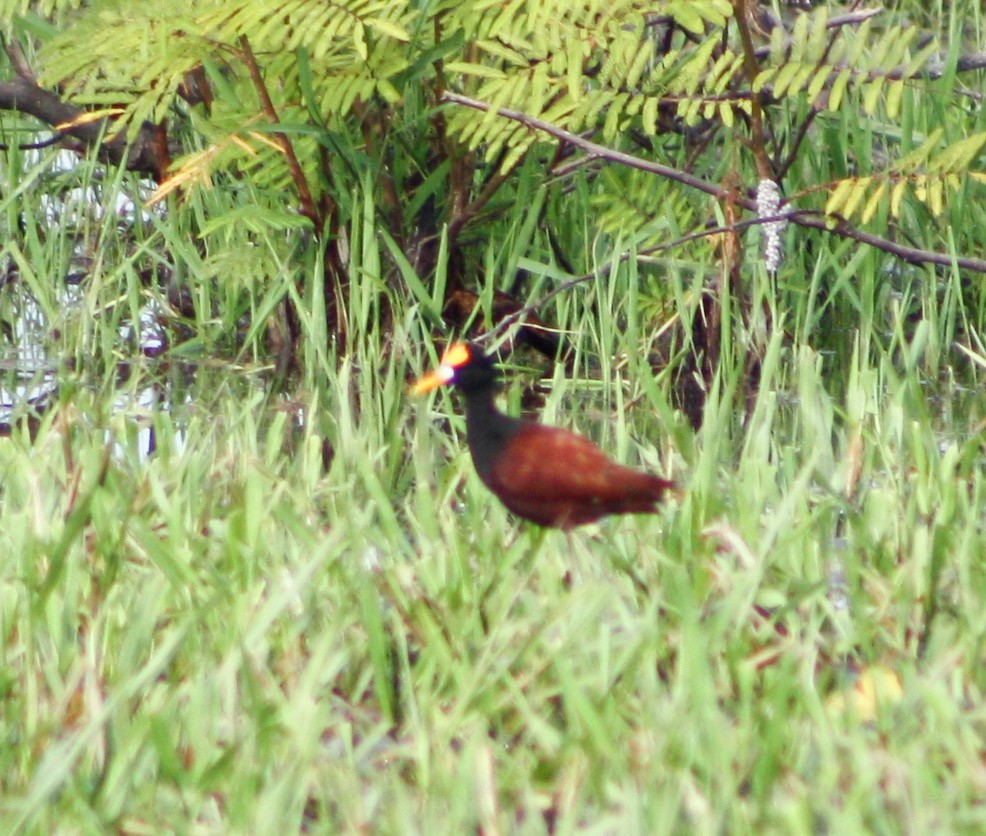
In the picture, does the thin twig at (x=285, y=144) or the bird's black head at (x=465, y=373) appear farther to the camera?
the thin twig at (x=285, y=144)

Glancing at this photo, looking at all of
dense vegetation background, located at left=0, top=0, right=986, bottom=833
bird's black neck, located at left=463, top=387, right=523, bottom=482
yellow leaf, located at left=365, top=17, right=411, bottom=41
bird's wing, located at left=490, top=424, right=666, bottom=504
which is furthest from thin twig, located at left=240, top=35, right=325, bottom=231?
bird's wing, located at left=490, top=424, right=666, bottom=504

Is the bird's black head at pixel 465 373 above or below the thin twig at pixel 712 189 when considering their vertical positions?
below

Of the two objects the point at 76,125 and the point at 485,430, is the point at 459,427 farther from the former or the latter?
the point at 76,125

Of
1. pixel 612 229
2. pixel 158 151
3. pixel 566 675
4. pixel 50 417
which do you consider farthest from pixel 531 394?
pixel 566 675

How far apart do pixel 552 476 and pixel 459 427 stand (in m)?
1.28

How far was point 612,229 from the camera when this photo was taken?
519cm

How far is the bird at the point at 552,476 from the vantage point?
3.27 meters

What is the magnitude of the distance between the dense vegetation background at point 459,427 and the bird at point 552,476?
7 cm

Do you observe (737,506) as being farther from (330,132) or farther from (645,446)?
(330,132)

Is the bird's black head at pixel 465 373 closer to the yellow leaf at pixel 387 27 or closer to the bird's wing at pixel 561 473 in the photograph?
the bird's wing at pixel 561 473

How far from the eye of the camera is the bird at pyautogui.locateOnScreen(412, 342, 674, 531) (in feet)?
10.7

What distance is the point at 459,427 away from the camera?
456cm

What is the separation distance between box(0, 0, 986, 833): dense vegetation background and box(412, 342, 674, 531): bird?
0.22 feet

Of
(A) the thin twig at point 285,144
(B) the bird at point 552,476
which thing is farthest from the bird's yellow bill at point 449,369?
(A) the thin twig at point 285,144
